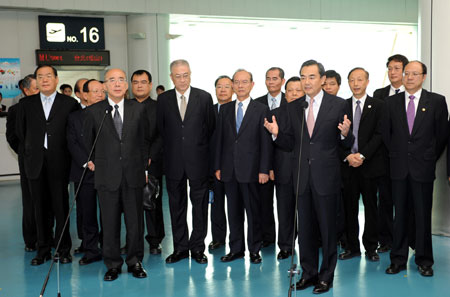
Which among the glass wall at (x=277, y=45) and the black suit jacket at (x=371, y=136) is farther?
the glass wall at (x=277, y=45)

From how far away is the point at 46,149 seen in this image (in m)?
5.53

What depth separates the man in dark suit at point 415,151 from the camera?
195 inches

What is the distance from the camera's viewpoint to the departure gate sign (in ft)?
38.8

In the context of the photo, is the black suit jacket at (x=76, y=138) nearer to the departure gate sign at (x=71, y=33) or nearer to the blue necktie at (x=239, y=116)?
the blue necktie at (x=239, y=116)

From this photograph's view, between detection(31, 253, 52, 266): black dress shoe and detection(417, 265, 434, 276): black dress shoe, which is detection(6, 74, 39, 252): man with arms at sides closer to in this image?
detection(31, 253, 52, 266): black dress shoe

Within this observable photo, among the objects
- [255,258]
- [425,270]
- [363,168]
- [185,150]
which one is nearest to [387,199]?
[363,168]

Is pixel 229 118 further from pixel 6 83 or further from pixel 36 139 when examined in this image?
pixel 6 83

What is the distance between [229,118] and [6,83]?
7.42 m

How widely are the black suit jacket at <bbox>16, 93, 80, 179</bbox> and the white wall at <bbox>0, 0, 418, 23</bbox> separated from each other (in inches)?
247

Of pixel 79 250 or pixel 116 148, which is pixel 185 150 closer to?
pixel 116 148

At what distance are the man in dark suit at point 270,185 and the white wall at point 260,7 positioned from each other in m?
6.54

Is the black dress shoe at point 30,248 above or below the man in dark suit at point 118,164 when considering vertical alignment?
below

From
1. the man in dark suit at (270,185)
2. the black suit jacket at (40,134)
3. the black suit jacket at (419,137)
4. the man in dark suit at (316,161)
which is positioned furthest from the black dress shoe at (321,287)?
the black suit jacket at (40,134)

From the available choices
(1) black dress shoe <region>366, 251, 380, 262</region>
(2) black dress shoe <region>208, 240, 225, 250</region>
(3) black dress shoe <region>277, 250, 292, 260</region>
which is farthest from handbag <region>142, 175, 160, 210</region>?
(1) black dress shoe <region>366, 251, 380, 262</region>
